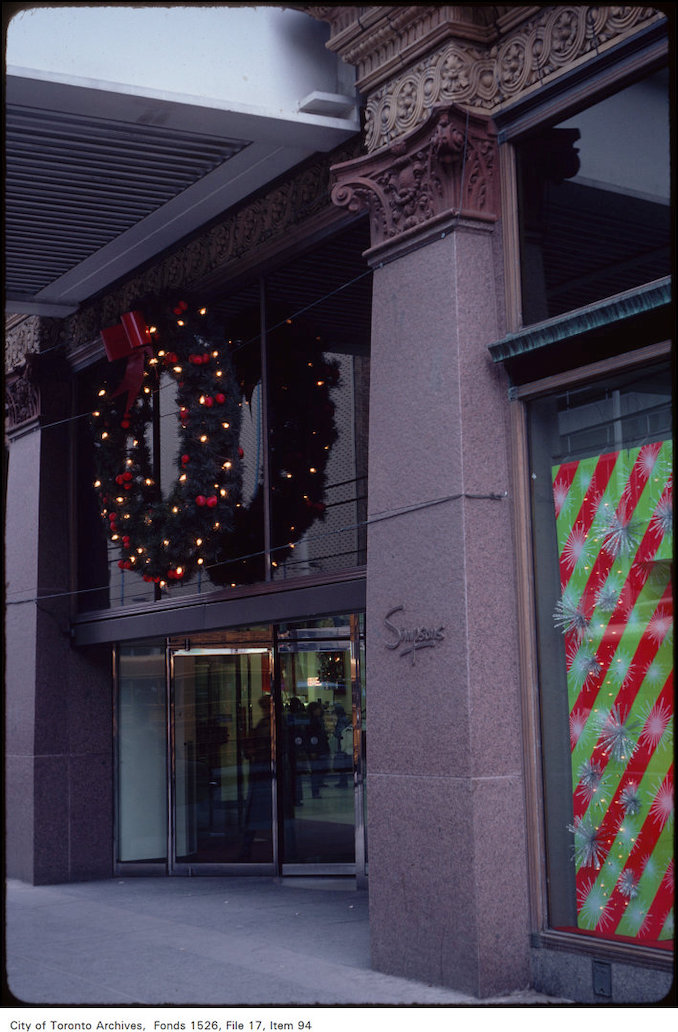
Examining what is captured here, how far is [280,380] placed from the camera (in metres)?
11.3

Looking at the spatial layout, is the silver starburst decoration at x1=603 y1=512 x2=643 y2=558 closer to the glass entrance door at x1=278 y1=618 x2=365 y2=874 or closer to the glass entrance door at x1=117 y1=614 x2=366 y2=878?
the glass entrance door at x1=117 y1=614 x2=366 y2=878

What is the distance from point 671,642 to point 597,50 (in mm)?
3559

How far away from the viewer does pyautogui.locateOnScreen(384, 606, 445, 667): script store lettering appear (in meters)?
7.88

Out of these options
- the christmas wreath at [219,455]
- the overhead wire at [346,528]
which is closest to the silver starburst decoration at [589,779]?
the overhead wire at [346,528]

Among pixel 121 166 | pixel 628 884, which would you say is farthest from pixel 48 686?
pixel 628 884

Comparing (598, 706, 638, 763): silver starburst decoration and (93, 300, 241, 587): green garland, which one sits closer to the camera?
(598, 706, 638, 763): silver starburst decoration

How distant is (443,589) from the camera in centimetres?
785

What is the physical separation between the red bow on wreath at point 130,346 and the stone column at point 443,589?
3.96 metres

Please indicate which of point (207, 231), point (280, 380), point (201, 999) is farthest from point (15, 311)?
point (201, 999)

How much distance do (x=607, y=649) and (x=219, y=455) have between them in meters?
4.91

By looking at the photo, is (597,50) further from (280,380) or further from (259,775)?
(259,775)

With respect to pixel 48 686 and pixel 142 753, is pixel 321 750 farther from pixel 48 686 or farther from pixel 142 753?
pixel 48 686

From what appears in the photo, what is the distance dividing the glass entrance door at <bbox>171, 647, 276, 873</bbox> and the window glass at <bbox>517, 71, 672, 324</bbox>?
6232mm

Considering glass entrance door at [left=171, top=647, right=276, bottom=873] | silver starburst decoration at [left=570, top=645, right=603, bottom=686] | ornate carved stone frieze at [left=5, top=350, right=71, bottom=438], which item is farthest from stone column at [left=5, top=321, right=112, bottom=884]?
silver starburst decoration at [left=570, top=645, right=603, bottom=686]
